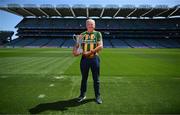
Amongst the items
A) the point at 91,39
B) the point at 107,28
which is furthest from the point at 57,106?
the point at 107,28

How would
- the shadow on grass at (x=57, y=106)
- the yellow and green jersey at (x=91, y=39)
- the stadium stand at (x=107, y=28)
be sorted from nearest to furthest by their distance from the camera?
the shadow on grass at (x=57, y=106) < the yellow and green jersey at (x=91, y=39) < the stadium stand at (x=107, y=28)

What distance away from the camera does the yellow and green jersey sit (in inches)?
196

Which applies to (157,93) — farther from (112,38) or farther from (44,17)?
(44,17)

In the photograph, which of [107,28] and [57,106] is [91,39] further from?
[107,28]

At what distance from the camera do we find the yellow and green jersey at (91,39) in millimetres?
4969

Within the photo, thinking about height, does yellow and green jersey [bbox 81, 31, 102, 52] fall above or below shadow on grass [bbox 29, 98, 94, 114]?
above

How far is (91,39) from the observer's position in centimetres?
497

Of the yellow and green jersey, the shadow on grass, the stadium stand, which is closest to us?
the shadow on grass

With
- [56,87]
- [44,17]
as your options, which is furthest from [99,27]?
[56,87]

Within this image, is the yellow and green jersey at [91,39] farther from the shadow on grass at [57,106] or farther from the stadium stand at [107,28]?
the stadium stand at [107,28]

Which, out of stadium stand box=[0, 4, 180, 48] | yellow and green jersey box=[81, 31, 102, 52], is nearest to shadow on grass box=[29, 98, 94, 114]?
yellow and green jersey box=[81, 31, 102, 52]

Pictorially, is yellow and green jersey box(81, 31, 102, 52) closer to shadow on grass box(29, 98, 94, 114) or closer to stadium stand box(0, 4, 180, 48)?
shadow on grass box(29, 98, 94, 114)

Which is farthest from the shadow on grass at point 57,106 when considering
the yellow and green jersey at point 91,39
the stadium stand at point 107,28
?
the stadium stand at point 107,28

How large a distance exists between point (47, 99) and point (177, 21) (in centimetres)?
8031
